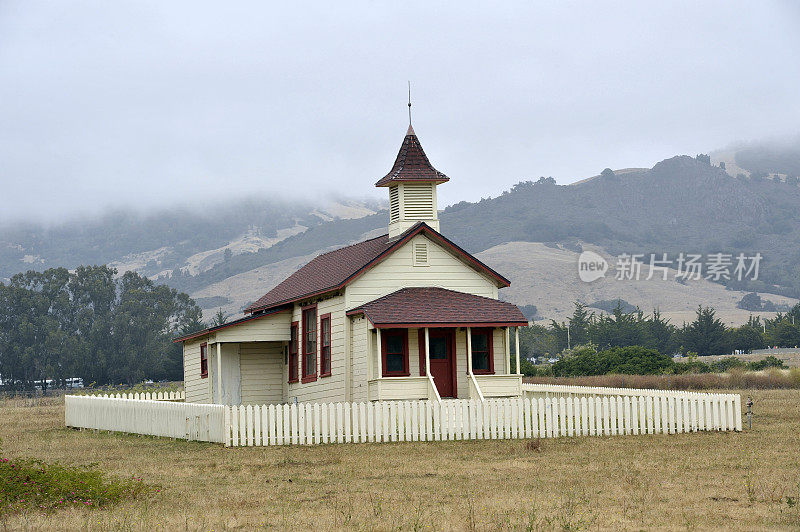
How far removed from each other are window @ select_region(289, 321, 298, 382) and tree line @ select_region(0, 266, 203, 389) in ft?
177

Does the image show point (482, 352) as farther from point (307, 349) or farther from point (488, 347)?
point (307, 349)

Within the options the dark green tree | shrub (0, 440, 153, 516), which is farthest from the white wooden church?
the dark green tree

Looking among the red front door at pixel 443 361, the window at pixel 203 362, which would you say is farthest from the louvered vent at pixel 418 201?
the window at pixel 203 362

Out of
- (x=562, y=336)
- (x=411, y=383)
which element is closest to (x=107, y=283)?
(x=562, y=336)

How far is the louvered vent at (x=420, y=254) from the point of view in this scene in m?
33.0

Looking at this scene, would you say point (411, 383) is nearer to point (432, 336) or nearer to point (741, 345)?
point (432, 336)

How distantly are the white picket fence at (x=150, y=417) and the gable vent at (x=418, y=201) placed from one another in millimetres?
10073

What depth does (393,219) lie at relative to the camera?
35.8 metres

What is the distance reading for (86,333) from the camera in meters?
111

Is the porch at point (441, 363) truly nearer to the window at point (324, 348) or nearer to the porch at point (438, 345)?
the porch at point (438, 345)

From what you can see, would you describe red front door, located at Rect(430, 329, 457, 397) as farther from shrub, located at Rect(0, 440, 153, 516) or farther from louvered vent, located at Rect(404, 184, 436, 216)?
shrub, located at Rect(0, 440, 153, 516)

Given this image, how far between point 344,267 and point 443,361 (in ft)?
15.6

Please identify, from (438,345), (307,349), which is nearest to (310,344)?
(307,349)

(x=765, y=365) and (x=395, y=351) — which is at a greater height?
(x=395, y=351)
